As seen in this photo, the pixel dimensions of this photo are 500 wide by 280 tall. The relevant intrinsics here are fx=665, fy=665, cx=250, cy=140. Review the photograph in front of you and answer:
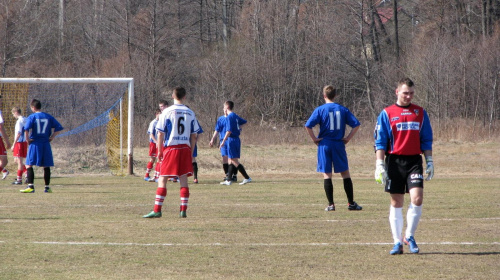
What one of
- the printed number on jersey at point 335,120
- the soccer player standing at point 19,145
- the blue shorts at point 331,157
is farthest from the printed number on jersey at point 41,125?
the printed number on jersey at point 335,120

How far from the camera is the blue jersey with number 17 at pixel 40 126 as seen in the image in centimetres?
1364

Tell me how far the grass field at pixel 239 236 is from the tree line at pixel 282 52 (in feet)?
71.3

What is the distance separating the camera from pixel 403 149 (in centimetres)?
676

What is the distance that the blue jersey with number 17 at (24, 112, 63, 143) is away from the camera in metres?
13.6

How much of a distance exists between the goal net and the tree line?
11.6m

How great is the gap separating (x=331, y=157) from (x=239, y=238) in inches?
126

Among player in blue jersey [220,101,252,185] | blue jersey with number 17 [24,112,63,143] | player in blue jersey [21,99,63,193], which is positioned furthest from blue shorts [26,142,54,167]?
player in blue jersey [220,101,252,185]

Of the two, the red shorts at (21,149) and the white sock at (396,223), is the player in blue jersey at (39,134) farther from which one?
the white sock at (396,223)

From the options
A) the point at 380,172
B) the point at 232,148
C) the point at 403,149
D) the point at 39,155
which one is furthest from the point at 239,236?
the point at 232,148

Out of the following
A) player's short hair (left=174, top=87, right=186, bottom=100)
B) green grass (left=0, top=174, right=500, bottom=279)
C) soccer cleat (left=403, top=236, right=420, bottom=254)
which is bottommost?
green grass (left=0, top=174, right=500, bottom=279)

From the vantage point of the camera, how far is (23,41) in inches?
1548

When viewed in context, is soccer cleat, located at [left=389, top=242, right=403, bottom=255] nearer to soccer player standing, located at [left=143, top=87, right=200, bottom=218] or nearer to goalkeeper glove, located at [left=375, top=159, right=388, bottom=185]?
goalkeeper glove, located at [left=375, top=159, right=388, bottom=185]

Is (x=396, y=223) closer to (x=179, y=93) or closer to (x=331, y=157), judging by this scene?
(x=331, y=157)

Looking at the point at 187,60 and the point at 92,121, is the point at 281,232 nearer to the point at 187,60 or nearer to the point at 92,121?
the point at 92,121
